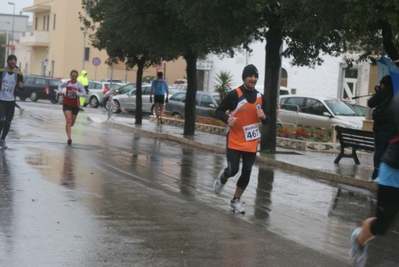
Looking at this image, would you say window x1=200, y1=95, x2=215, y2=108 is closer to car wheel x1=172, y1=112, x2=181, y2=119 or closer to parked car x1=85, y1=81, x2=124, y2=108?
car wheel x1=172, y1=112, x2=181, y2=119

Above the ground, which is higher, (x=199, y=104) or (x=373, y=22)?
(x=373, y=22)

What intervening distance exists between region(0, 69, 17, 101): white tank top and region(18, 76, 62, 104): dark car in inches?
1336

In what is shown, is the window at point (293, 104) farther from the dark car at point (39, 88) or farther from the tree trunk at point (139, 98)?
the dark car at point (39, 88)

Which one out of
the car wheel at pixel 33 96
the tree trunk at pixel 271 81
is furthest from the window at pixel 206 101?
the car wheel at pixel 33 96

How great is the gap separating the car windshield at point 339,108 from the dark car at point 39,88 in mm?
26292

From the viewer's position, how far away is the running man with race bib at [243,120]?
999 centimetres

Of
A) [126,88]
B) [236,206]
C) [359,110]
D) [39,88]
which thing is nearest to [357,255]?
[236,206]

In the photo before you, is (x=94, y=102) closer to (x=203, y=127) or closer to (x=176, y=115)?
(x=176, y=115)

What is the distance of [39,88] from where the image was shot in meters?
49.9

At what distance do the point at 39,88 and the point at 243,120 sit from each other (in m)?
41.5

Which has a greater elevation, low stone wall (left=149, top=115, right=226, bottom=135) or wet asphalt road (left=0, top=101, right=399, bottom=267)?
low stone wall (left=149, top=115, right=226, bottom=135)

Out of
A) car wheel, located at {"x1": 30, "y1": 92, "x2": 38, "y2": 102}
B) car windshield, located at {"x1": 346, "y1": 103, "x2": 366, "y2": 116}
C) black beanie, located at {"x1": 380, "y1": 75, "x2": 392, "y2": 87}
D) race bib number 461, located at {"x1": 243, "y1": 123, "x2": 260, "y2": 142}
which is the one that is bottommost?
car wheel, located at {"x1": 30, "y1": 92, "x2": 38, "y2": 102}

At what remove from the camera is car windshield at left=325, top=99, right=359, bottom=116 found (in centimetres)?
2751

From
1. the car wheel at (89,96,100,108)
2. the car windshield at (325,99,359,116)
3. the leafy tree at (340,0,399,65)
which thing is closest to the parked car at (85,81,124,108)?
the car wheel at (89,96,100,108)
